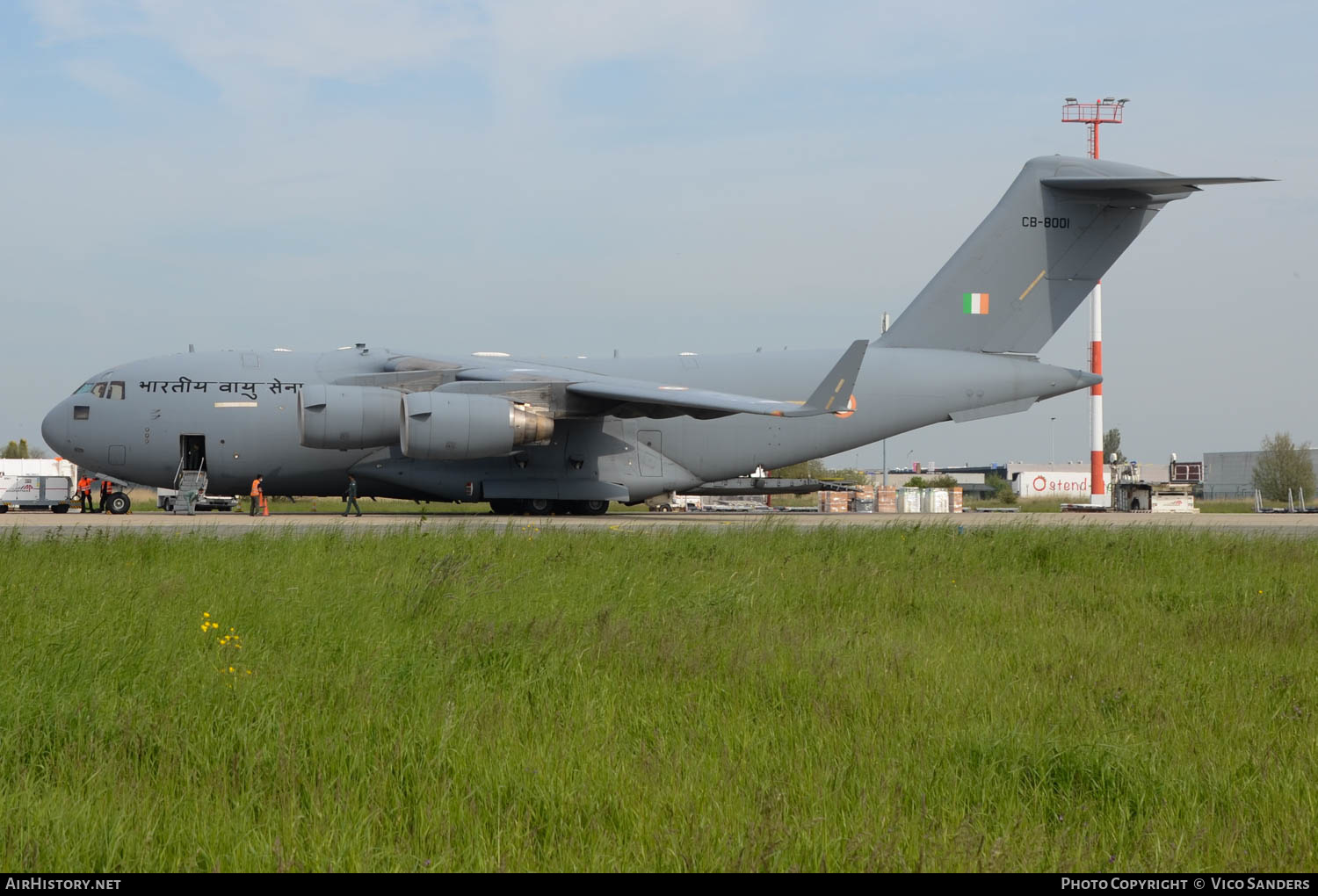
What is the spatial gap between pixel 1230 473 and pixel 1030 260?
61.6 meters

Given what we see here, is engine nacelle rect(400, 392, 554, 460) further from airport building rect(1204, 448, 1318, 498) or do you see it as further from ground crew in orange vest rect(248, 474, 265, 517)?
airport building rect(1204, 448, 1318, 498)

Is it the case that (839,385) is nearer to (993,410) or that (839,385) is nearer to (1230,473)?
(993,410)

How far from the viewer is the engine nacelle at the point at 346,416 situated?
63.3ft

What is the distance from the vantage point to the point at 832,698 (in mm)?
4906

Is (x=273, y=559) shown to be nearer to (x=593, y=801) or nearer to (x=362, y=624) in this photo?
(x=362, y=624)

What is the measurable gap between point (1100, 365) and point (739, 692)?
35.8 meters

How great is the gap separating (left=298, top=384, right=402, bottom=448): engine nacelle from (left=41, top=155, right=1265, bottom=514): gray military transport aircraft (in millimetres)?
30

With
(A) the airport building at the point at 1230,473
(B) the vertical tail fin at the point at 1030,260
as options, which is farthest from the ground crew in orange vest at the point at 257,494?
(A) the airport building at the point at 1230,473

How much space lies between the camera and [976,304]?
23328 mm

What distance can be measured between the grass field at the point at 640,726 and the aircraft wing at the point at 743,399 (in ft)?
34.6

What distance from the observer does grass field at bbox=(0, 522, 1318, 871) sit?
325cm

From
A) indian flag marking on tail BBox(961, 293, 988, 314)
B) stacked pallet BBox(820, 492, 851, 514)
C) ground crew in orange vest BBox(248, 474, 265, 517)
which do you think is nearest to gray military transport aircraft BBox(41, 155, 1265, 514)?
indian flag marking on tail BBox(961, 293, 988, 314)

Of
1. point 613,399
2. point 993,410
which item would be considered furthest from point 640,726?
point 993,410

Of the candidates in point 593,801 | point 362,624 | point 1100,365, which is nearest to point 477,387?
point 362,624
